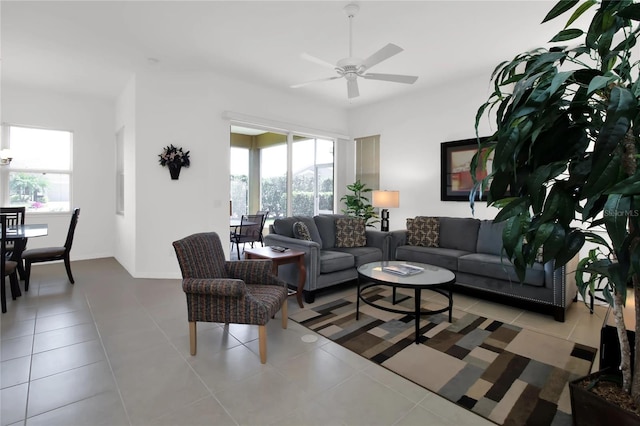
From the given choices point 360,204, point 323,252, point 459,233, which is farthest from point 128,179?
point 459,233

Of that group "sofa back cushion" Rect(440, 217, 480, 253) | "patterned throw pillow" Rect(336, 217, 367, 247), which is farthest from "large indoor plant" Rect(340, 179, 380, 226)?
"sofa back cushion" Rect(440, 217, 480, 253)

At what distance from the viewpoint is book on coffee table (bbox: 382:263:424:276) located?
310cm

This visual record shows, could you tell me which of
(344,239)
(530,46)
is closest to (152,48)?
(344,239)

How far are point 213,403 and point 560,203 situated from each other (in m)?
2.04

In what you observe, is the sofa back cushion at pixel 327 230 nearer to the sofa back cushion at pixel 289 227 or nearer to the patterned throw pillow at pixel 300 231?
the sofa back cushion at pixel 289 227

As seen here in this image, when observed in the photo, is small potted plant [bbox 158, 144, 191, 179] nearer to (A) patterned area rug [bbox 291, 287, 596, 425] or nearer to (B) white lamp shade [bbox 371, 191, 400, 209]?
(A) patterned area rug [bbox 291, 287, 596, 425]

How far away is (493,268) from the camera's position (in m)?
3.58

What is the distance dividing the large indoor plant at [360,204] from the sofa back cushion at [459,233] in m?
1.49

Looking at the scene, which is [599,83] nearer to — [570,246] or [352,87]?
[570,246]

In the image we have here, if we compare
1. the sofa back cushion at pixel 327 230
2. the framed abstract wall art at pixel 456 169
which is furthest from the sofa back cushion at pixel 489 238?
the sofa back cushion at pixel 327 230

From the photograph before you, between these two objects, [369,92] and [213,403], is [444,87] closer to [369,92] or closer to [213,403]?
[369,92]

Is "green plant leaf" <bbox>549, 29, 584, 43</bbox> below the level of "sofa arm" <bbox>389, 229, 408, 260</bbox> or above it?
above

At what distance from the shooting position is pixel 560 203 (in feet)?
3.58

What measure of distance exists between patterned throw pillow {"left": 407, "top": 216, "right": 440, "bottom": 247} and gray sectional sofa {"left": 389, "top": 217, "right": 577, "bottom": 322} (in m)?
0.06
